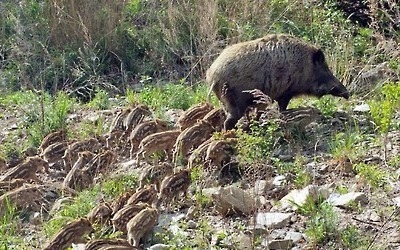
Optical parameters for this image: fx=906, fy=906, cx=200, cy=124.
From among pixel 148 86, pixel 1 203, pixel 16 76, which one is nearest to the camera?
pixel 1 203

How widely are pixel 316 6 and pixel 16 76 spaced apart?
188 inches

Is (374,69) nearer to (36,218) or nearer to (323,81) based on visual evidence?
(323,81)

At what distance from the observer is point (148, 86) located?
41.1 ft

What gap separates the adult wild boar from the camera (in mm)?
9984

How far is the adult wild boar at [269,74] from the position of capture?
393 inches

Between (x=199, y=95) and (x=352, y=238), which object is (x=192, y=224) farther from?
(x=199, y=95)

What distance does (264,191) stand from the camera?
8516 mm

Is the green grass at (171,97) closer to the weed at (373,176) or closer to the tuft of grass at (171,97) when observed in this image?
the tuft of grass at (171,97)

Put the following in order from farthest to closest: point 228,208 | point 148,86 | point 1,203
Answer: point 148,86 → point 1,203 → point 228,208

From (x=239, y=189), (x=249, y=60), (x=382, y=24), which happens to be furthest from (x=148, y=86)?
(x=239, y=189)

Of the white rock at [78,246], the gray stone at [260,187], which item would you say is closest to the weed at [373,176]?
the gray stone at [260,187]

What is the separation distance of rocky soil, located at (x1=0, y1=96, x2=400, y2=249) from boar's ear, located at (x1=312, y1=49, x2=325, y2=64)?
0.70 metres

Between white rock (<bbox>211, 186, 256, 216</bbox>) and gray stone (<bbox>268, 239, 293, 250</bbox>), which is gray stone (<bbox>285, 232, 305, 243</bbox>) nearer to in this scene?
gray stone (<bbox>268, 239, 293, 250</bbox>)

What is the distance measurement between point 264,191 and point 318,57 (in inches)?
105
